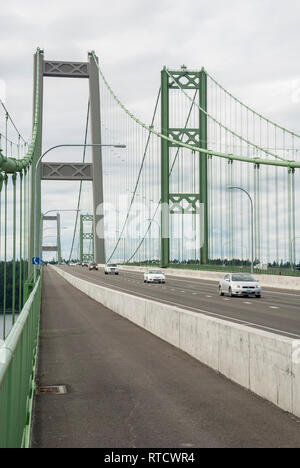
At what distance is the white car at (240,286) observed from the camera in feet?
116

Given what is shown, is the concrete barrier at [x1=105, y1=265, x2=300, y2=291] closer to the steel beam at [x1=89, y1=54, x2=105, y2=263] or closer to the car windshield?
the car windshield

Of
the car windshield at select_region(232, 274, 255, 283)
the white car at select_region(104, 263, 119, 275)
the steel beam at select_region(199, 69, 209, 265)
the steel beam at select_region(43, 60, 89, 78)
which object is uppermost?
the steel beam at select_region(43, 60, 89, 78)

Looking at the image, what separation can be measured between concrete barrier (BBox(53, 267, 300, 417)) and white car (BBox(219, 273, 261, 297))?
1832cm

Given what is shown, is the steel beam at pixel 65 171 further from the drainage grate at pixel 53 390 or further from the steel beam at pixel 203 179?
the drainage grate at pixel 53 390

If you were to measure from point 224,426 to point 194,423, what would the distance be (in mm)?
366

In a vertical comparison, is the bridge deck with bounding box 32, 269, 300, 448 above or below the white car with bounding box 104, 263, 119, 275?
below

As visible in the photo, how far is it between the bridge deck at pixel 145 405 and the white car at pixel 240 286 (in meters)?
19.9

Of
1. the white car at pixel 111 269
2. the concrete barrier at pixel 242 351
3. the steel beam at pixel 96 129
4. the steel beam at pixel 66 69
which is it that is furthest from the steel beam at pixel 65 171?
the concrete barrier at pixel 242 351

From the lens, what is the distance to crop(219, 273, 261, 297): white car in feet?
116

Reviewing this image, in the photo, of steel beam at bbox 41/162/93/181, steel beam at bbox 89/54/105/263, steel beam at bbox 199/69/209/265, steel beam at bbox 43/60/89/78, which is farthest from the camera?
steel beam at bbox 43/60/89/78

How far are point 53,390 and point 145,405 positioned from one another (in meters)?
2.02

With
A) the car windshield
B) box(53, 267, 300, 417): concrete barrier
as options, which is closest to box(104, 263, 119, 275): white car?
the car windshield

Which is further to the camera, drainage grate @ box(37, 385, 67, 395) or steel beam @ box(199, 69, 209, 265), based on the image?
steel beam @ box(199, 69, 209, 265)
